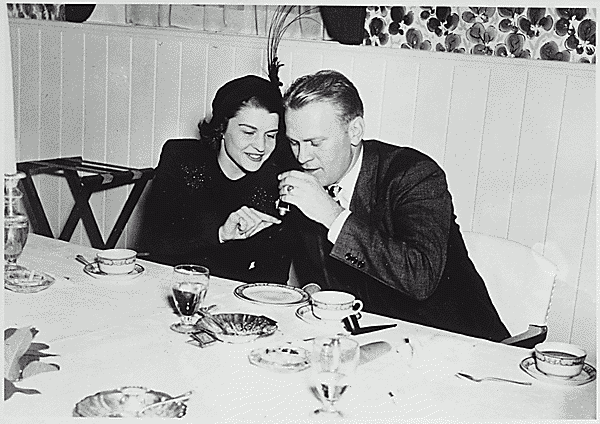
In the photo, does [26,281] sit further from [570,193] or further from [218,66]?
[570,193]

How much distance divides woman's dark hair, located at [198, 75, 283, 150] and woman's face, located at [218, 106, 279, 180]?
0.04ft

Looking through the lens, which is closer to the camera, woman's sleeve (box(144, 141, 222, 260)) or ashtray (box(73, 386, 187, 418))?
ashtray (box(73, 386, 187, 418))

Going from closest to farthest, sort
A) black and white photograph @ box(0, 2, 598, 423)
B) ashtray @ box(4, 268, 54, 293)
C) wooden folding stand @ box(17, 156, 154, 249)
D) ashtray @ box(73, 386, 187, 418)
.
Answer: ashtray @ box(73, 386, 187, 418), black and white photograph @ box(0, 2, 598, 423), ashtray @ box(4, 268, 54, 293), wooden folding stand @ box(17, 156, 154, 249)

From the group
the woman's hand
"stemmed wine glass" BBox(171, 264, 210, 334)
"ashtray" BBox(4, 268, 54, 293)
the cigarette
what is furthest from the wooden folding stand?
the cigarette

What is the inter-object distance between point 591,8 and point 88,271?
4.06 ft

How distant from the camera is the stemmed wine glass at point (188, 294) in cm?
159

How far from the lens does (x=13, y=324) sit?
161 centimetres

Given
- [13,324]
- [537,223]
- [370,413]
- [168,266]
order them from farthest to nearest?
[168,266], [537,223], [13,324], [370,413]

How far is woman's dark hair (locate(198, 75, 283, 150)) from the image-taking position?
201 centimetres

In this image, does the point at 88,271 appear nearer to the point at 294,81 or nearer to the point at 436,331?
the point at 294,81

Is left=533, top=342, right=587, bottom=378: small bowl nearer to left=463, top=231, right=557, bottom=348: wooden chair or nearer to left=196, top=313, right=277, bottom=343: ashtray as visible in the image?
left=463, top=231, right=557, bottom=348: wooden chair

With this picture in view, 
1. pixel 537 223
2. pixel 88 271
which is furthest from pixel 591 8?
pixel 88 271

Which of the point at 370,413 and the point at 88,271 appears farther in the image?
→ the point at 88,271

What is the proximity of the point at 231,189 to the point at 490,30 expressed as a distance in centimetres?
74
